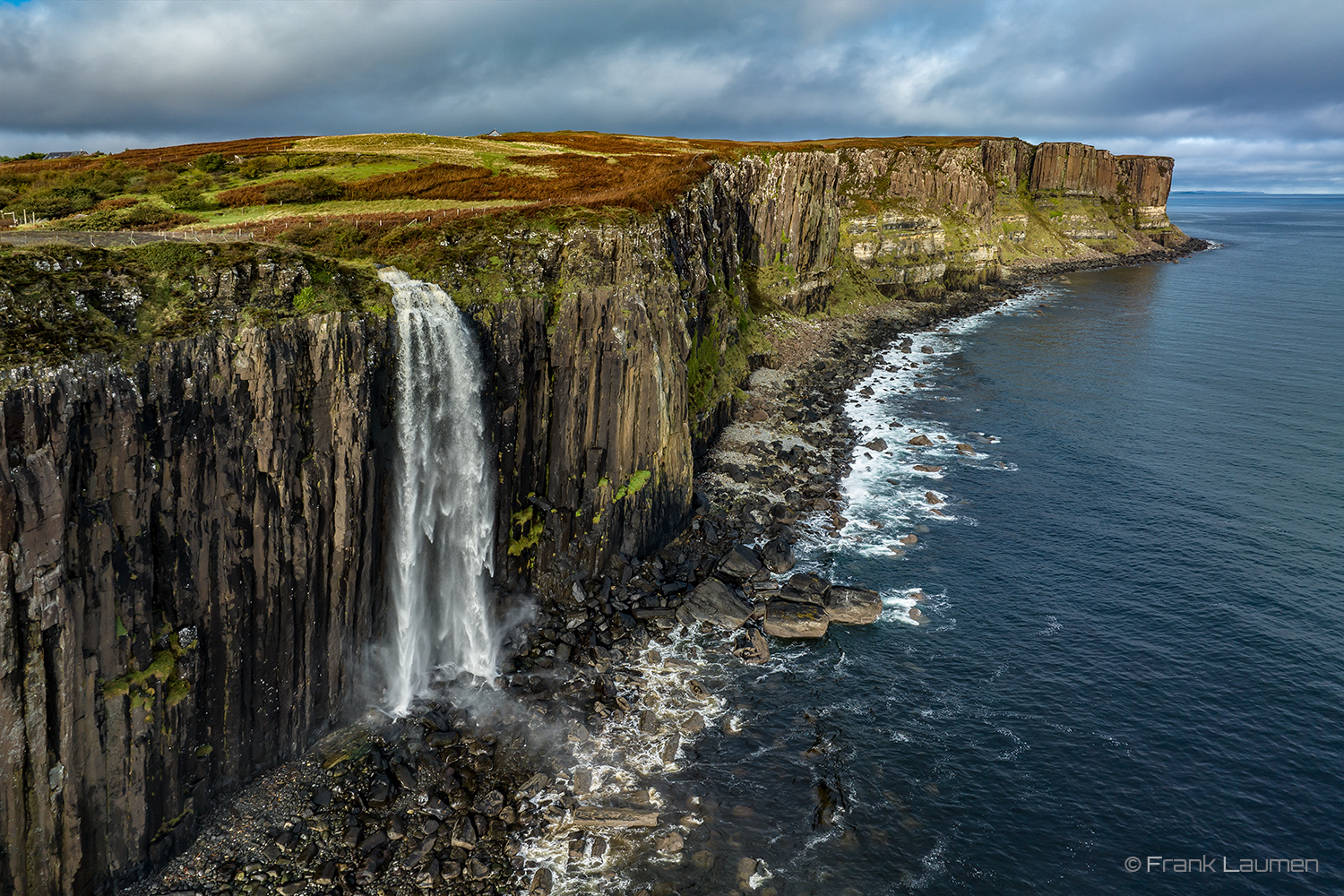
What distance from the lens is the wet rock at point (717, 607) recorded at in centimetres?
4109

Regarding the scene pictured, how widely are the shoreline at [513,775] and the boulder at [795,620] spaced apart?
75.8 inches

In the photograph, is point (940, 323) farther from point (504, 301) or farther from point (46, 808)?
point (46, 808)

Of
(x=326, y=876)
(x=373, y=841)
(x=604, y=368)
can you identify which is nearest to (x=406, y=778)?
(x=373, y=841)

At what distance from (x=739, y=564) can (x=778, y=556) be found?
10.0 feet

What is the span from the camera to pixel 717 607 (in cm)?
4169

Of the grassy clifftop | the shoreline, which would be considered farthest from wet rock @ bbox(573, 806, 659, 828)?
the grassy clifftop

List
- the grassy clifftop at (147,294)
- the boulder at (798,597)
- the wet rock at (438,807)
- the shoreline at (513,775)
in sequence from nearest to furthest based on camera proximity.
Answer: the grassy clifftop at (147,294) < the shoreline at (513,775) < the wet rock at (438,807) < the boulder at (798,597)

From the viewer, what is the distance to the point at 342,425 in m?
30.8

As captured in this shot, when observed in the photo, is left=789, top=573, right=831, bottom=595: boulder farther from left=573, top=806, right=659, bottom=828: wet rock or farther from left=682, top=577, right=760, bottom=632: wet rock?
left=573, top=806, right=659, bottom=828: wet rock

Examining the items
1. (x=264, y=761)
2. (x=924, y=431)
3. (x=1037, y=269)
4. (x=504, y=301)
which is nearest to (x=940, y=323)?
(x=924, y=431)

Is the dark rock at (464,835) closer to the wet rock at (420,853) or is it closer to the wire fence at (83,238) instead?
the wet rock at (420,853)

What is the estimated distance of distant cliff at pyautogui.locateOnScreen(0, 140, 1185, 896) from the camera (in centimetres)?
2305

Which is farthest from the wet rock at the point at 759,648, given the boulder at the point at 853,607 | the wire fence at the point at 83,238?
the wire fence at the point at 83,238

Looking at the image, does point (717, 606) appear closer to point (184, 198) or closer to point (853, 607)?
point (853, 607)
